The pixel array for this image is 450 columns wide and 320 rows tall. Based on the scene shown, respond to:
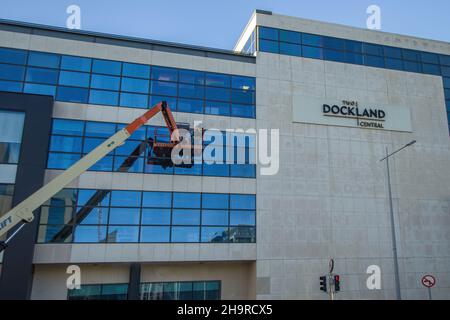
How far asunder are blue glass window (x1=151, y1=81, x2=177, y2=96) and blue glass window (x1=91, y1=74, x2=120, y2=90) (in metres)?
2.21

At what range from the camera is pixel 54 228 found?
18.3 m

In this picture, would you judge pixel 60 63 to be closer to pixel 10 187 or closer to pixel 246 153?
pixel 10 187

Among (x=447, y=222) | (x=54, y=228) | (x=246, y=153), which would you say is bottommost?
(x=54, y=228)

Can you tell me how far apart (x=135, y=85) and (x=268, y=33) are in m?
10.1

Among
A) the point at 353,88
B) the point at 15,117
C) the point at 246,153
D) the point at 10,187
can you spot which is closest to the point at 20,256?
the point at 10,187

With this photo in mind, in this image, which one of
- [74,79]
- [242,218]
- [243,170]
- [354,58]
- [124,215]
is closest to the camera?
[124,215]

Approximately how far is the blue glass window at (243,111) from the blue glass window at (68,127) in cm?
939

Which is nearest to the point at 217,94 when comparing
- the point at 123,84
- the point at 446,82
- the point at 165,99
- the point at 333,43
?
the point at 165,99

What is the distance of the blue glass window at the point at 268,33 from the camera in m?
24.0

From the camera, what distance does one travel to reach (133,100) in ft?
69.4

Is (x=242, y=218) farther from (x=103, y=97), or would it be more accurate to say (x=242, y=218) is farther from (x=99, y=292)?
(x=103, y=97)
